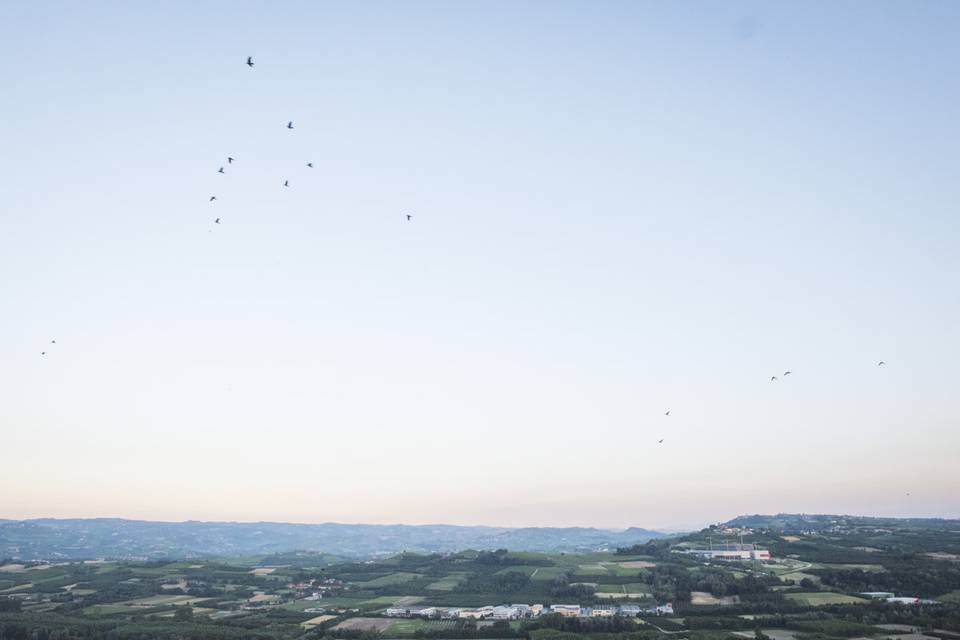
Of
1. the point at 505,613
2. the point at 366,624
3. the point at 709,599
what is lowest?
the point at 366,624

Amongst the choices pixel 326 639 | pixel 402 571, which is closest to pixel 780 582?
pixel 326 639

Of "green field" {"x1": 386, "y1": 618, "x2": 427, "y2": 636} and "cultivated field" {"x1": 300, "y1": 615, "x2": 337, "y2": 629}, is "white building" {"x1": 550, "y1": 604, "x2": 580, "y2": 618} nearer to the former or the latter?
"green field" {"x1": 386, "y1": 618, "x2": 427, "y2": 636}

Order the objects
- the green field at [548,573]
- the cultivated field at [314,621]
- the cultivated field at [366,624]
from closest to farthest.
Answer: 1. the cultivated field at [366,624]
2. the cultivated field at [314,621]
3. the green field at [548,573]

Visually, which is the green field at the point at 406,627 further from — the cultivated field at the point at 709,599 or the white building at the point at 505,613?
the cultivated field at the point at 709,599

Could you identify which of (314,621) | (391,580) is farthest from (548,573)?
(314,621)

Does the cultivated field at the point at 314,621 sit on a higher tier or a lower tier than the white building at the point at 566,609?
lower

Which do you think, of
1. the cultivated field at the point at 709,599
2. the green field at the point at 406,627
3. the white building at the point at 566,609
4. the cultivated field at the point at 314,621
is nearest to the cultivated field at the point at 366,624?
the green field at the point at 406,627

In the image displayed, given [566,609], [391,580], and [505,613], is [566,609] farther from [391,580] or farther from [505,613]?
[391,580]

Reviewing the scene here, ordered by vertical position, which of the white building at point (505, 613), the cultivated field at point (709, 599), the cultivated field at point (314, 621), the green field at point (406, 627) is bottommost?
the cultivated field at point (314, 621)

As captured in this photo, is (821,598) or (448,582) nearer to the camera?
(821,598)

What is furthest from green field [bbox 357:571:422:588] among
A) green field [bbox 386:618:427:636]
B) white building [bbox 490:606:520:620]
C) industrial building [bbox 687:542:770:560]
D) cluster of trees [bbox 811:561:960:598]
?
cluster of trees [bbox 811:561:960:598]
